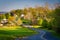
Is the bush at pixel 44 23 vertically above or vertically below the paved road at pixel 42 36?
above

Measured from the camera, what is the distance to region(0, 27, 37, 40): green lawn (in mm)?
4656

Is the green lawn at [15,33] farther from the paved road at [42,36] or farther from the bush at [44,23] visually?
the bush at [44,23]


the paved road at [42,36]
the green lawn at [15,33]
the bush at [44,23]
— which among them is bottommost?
the paved road at [42,36]

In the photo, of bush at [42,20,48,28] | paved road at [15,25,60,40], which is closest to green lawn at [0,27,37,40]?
paved road at [15,25,60,40]

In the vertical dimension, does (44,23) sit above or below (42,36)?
above

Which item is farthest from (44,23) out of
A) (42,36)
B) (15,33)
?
(15,33)

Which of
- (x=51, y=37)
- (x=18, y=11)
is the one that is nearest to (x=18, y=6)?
(x=18, y=11)

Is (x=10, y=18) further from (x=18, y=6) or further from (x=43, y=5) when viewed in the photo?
(x=43, y=5)

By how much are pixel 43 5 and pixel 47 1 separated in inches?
3.8

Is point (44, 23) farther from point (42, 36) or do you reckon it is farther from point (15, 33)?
point (15, 33)

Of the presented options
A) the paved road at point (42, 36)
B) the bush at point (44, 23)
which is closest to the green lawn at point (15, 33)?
the paved road at point (42, 36)

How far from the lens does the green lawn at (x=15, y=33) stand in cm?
466

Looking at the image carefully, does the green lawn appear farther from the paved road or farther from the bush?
the bush

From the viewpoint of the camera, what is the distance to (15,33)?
15.4ft
